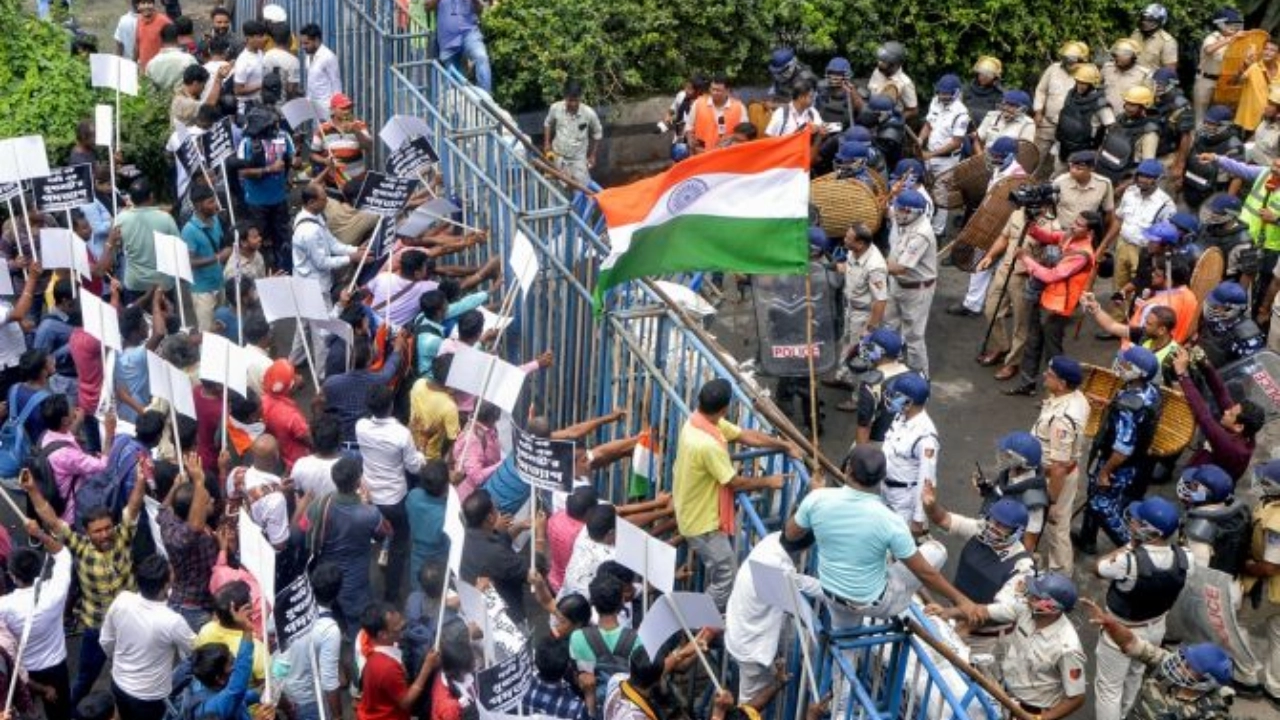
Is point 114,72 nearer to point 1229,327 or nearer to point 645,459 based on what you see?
point 645,459

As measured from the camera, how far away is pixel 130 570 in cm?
899

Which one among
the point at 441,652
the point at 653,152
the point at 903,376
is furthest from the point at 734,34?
the point at 441,652

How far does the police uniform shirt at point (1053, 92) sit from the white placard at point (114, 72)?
812cm

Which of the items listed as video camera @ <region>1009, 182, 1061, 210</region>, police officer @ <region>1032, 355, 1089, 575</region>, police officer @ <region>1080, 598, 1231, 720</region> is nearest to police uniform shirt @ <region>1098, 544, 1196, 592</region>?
police officer @ <region>1080, 598, 1231, 720</region>

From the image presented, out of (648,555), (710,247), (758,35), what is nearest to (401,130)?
(710,247)

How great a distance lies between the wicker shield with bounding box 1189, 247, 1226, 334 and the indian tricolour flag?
4404mm

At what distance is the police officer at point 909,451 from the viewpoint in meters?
9.73

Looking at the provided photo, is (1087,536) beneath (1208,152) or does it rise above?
beneath

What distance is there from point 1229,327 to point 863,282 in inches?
99.5

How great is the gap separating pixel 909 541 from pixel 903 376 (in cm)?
248

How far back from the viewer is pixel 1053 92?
15.4 meters

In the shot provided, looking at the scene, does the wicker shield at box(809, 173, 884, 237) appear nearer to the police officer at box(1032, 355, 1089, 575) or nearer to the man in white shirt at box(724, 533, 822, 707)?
the police officer at box(1032, 355, 1089, 575)

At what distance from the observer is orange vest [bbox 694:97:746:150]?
581 inches

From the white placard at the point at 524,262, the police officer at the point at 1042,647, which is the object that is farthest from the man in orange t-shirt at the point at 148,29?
the police officer at the point at 1042,647
